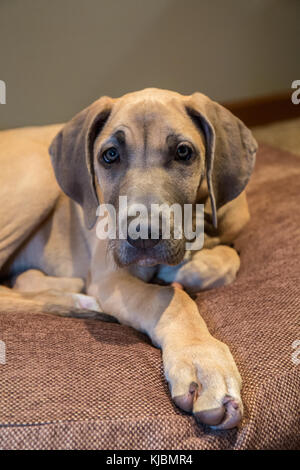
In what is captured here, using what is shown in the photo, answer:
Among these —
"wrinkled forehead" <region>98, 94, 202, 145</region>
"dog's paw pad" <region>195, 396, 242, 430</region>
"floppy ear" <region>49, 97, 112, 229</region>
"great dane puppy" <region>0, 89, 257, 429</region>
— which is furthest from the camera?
"floppy ear" <region>49, 97, 112, 229</region>

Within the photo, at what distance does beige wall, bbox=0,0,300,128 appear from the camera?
508 centimetres

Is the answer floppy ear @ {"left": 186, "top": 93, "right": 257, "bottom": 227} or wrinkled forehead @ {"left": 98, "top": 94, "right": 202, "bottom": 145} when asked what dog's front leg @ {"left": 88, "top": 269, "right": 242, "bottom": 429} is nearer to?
floppy ear @ {"left": 186, "top": 93, "right": 257, "bottom": 227}

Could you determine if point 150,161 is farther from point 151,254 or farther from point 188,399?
point 188,399

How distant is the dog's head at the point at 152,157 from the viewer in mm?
2156

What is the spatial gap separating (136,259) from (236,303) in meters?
0.57

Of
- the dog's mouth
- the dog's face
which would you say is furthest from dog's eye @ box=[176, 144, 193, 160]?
the dog's mouth

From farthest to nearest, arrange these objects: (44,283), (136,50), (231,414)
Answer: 1. (136,50)
2. (44,283)
3. (231,414)

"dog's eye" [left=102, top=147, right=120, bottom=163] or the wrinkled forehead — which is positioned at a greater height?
the wrinkled forehead

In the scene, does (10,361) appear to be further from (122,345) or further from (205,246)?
(205,246)

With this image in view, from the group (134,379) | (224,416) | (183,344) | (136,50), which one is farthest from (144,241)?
(136,50)

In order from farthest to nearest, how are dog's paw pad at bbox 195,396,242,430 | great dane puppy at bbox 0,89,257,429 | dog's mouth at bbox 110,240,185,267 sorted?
dog's mouth at bbox 110,240,185,267 < great dane puppy at bbox 0,89,257,429 < dog's paw pad at bbox 195,396,242,430

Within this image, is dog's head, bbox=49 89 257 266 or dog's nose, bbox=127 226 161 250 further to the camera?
dog's head, bbox=49 89 257 266

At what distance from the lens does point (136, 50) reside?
5.79 meters

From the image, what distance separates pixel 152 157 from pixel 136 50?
155 inches
